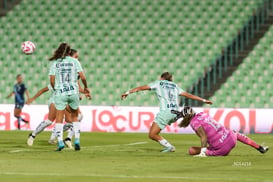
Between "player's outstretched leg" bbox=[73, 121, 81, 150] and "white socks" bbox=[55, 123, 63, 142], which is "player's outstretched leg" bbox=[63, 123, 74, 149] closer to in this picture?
"player's outstretched leg" bbox=[73, 121, 81, 150]

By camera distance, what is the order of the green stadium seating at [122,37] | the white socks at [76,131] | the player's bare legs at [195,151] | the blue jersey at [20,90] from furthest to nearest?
the green stadium seating at [122,37], the blue jersey at [20,90], the white socks at [76,131], the player's bare legs at [195,151]

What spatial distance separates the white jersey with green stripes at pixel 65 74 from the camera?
1736 cm

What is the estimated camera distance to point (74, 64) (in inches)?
685

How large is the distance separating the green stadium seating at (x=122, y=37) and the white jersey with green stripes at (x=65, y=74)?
1471 centimetres

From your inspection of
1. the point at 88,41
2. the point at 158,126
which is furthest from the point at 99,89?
the point at 158,126

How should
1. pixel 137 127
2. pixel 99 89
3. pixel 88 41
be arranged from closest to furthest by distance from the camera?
pixel 137 127 → pixel 99 89 → pixel 88 41

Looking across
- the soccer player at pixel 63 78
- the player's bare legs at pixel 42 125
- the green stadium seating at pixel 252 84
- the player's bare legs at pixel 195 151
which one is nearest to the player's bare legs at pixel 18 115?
the green stadium seating at pixel 252 84

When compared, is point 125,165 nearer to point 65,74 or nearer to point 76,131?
point 76,131

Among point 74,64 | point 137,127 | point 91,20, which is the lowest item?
point 137,127

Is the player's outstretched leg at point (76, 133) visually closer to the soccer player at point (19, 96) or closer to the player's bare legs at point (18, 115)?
the soccer player at point (19, 96)

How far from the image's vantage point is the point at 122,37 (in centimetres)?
3547

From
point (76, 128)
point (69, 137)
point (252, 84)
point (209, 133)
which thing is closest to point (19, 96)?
point (252, 84)

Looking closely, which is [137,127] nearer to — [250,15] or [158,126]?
[250,15]

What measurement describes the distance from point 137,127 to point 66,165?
52.5 feet
